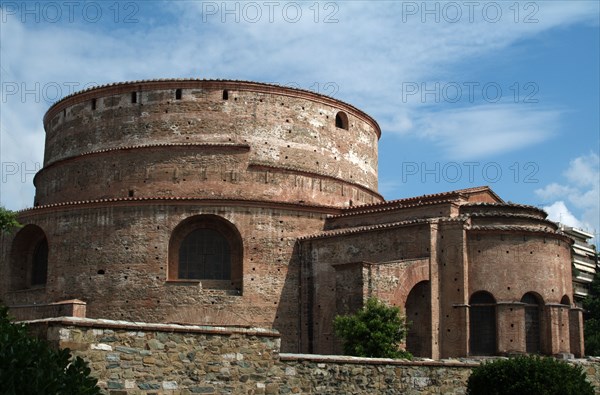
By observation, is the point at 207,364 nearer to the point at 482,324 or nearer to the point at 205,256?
the point at 482,324

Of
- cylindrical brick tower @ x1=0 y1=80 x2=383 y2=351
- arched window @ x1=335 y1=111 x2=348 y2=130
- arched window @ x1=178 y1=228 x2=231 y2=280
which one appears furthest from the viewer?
arched window @ x1=335 y1=111 x2=348 y2=130

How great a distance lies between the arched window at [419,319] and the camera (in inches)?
918

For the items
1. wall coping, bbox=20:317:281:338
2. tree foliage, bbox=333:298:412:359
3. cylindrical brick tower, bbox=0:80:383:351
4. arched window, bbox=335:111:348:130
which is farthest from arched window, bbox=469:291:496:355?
wall coping, bbox=20:317:281:338

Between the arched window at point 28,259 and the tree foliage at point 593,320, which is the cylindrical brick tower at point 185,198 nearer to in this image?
the arched window at point 28,259

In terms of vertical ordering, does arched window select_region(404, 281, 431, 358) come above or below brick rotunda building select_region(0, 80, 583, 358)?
below

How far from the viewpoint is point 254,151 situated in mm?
28438

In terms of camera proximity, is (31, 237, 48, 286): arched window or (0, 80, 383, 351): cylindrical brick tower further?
(31, 237, 48, 286): arched window

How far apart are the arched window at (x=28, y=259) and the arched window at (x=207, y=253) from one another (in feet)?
18.2

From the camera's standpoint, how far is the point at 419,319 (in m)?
23.7

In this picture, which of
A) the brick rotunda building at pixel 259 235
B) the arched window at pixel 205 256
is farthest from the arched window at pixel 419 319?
the arched window at pixel 205 256

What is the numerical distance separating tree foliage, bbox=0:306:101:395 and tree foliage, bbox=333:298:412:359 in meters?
12.8

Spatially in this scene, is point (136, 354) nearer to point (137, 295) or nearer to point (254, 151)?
point (137, 295)

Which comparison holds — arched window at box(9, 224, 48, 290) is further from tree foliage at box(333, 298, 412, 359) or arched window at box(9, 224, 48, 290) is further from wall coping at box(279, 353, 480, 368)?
wall coping at box(279, 353, 480, 368)

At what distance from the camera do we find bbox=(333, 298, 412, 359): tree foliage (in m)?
20.7
